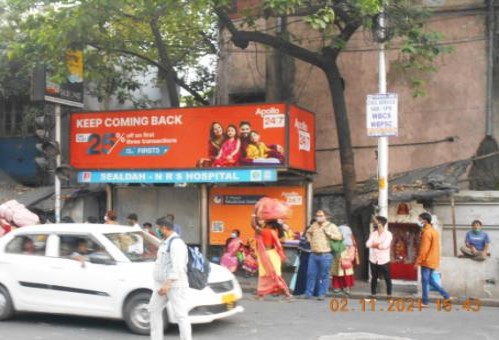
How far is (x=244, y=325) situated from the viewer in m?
9.27

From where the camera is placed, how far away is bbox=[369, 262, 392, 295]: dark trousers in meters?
12.2

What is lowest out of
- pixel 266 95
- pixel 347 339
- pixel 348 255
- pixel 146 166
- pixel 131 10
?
pixel 347 339

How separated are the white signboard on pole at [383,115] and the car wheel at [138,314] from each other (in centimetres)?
618

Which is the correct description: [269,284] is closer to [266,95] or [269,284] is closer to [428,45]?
[428,45]

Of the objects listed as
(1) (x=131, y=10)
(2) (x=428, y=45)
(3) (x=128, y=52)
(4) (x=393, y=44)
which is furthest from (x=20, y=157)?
(2) (x=428, y=45)

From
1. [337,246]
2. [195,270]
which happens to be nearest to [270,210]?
[337,246]

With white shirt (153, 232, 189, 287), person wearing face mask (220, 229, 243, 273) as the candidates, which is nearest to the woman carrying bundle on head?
person wearing face mask (220, 229, 243, 273)

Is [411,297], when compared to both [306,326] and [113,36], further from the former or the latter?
[113,36]

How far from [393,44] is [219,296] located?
9.48m

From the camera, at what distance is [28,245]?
30.8 ft

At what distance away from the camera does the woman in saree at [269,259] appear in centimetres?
1173

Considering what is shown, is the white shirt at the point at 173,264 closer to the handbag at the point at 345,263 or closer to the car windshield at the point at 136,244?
the car windshield at the point at 136,244

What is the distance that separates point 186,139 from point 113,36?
150 inches
